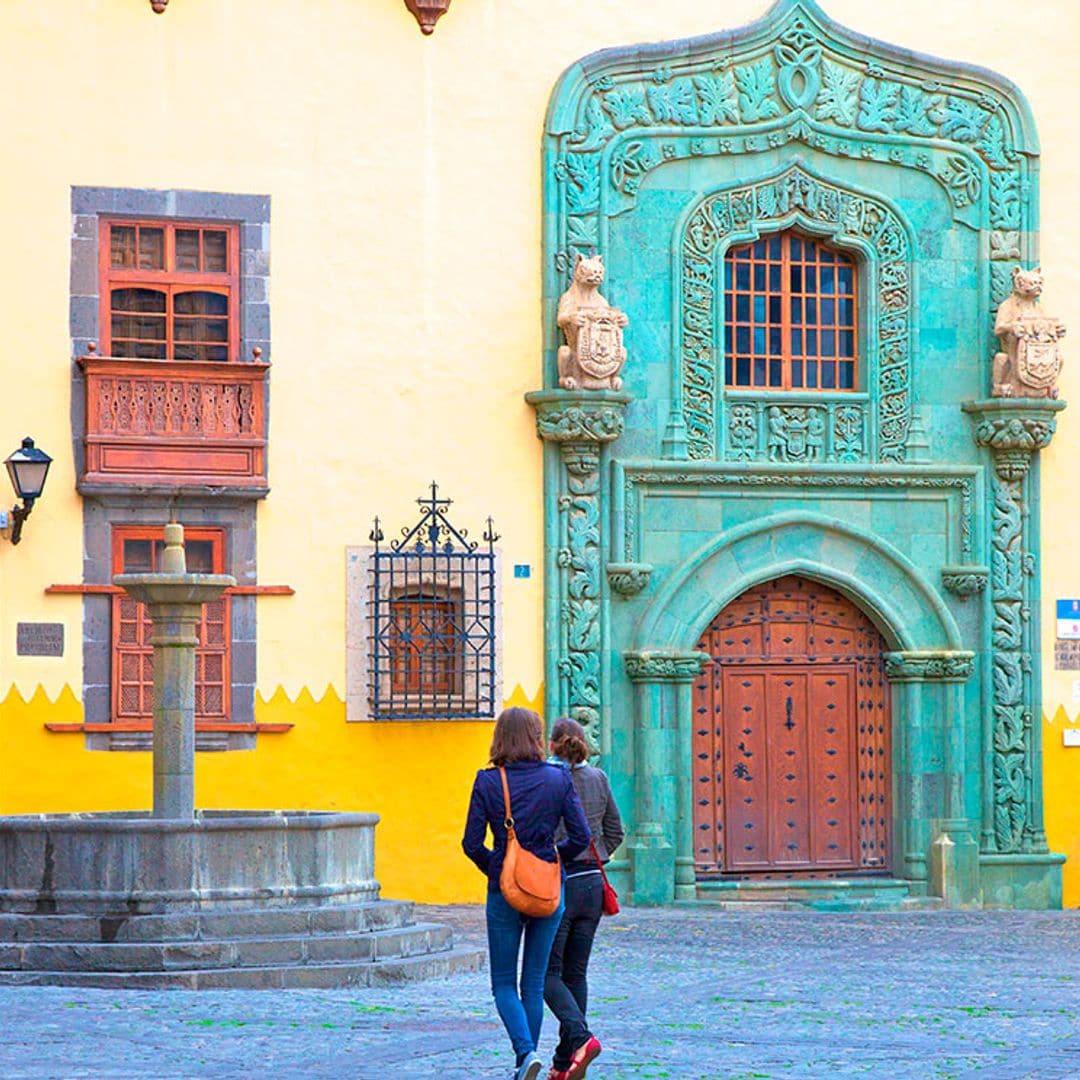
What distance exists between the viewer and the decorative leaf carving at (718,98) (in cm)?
2136

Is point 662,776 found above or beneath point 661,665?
beneath

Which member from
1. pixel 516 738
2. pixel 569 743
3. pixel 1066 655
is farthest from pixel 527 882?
pixel 1066 655

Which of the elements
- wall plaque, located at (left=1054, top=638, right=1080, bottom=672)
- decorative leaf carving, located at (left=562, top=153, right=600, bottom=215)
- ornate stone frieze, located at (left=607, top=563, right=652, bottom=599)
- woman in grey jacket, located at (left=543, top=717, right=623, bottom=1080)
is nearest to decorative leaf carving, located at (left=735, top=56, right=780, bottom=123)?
decorative leaf carving, located at (left=562, top=153, right=600, bottom=215)

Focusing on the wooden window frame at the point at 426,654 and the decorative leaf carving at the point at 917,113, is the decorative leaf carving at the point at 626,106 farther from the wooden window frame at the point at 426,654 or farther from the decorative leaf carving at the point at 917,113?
the wooden window frame at the point at 426,654

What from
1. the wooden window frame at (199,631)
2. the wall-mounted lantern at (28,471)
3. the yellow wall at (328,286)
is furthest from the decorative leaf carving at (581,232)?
the wall-mounted lantern at (28,471)

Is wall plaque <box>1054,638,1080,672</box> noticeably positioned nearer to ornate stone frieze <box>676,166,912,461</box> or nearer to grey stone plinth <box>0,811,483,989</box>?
ornate stone frieze <box>676,166,912,461</box>

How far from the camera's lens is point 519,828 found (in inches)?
426

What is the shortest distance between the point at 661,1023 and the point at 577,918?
2.06 m

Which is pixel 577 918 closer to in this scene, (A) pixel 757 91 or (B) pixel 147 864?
(B) pixel 147 864

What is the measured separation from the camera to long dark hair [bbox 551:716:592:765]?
1173 centimetres

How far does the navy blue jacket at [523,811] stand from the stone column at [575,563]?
9.76 m

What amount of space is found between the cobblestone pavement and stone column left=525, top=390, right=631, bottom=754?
357 centimetres

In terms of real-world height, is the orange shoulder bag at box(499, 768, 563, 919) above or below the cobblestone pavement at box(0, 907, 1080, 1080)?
above

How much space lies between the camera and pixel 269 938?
Result: 47.5 ft
